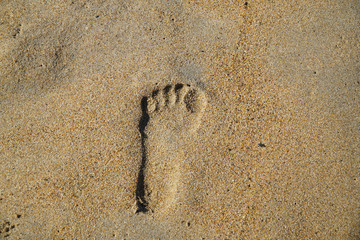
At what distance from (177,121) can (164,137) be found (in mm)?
160

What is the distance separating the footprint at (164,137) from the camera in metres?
1.72

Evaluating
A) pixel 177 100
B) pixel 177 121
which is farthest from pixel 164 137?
pixel 177 100

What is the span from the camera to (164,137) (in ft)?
5.79

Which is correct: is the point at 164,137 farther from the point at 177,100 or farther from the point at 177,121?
the point at 177,100

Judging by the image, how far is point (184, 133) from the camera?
1.78m

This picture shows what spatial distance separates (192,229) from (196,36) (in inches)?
59.9

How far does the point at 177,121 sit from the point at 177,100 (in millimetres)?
166

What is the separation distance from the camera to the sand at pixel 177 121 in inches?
68.0

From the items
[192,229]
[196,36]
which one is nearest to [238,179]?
[192,229]

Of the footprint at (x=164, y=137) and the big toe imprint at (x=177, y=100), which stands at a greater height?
the big toe imprint at (x=177, y=100)

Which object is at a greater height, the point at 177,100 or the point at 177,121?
the point at 177,100

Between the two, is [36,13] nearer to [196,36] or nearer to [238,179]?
[196,36]

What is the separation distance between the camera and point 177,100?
1789 millimetres

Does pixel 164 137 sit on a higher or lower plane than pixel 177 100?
lower
